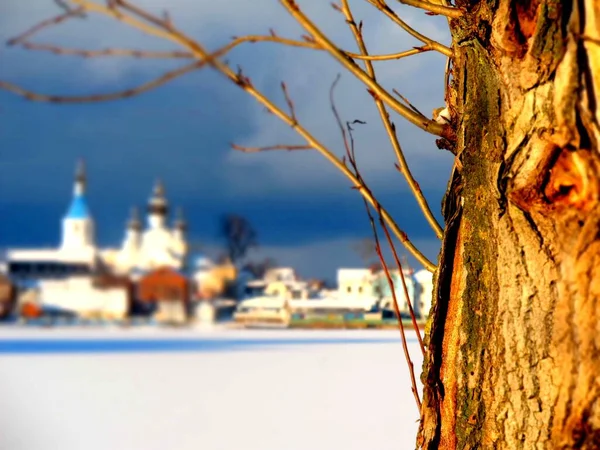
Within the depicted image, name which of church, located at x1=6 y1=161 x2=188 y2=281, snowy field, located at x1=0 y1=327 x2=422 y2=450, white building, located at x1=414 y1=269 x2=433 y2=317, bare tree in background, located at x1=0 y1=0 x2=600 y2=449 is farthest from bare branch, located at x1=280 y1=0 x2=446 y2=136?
church, located at x1=6 y1=161 x2=188 y2=281

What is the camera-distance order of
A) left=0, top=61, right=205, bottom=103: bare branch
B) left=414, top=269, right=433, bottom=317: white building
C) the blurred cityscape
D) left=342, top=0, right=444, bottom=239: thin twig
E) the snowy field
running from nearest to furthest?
left=0, top=61, right=205, bottom=103: bare branch
left=342, top=0, right=444, bottom=239: thin twig
left=414, top=269, right=433, bottom=317: white building
the snowy field
the blurred cityscape

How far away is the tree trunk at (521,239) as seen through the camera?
47 cm

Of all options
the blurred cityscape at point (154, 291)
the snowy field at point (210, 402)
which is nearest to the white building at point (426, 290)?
the snowy field at point (210, 402)

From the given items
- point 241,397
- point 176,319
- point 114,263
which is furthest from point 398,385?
point 176,319

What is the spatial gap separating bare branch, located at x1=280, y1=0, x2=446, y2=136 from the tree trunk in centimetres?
3

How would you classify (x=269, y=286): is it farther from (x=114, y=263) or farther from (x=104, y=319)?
(x=104, y=319)

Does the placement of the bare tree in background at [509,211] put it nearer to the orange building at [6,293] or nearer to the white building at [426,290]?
the white building at [426,290]

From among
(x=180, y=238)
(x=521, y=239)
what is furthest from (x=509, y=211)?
(x=180, y=238)

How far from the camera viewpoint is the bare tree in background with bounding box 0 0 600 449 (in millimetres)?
462

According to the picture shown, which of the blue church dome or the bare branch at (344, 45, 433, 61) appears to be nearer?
the bare branch at (344, 45, 433, 61)

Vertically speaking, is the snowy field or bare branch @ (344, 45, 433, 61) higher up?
bare branch @ (344, 45, 433, 61)

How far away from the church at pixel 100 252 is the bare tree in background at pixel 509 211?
18.4 meters

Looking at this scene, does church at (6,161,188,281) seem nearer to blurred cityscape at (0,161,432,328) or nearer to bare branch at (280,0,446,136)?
blurred cityscape at (0,161,432,328)

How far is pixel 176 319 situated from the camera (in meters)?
22.4
